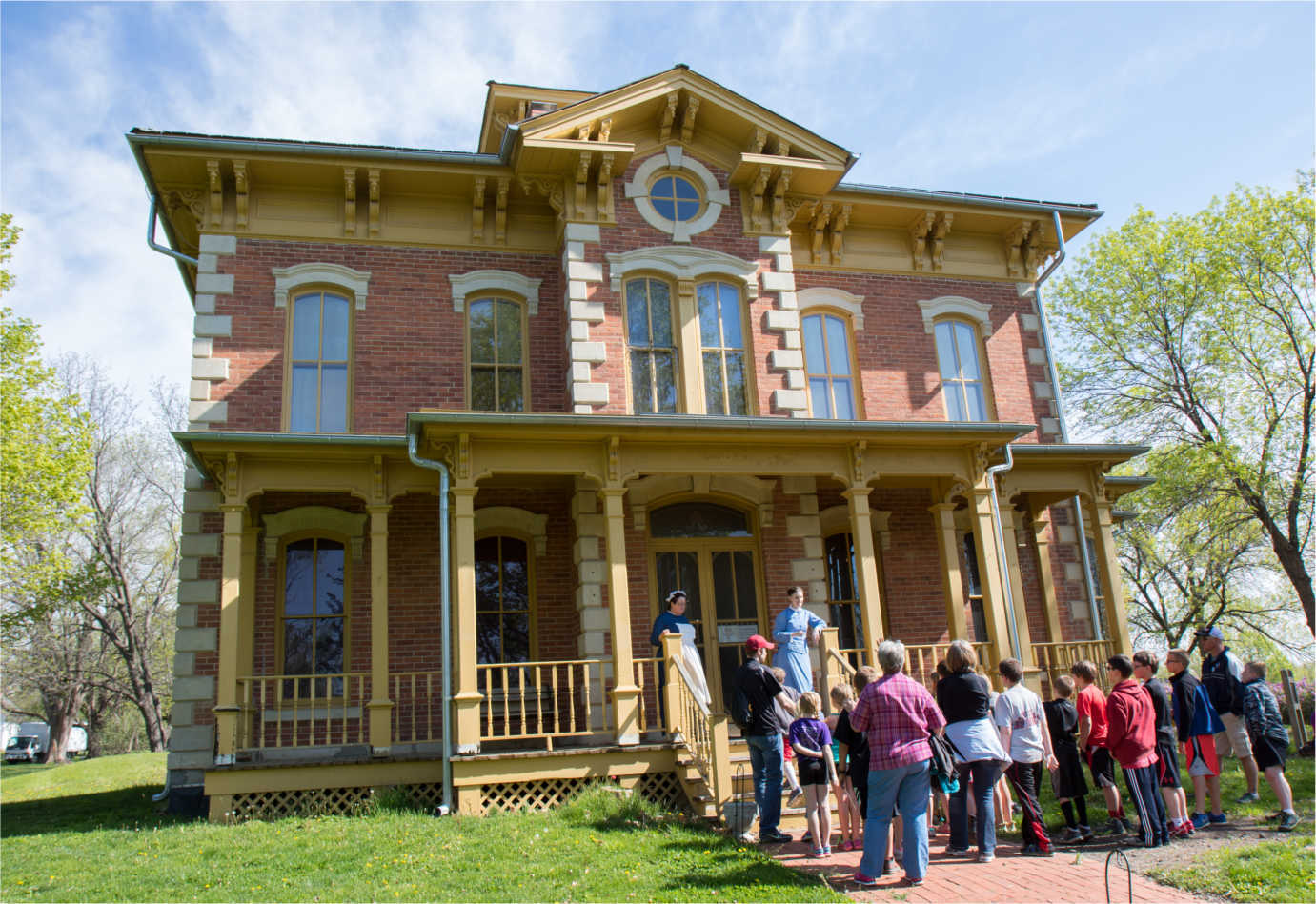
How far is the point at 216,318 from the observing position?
12.6 metres

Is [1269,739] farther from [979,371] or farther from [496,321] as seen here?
[496,321]

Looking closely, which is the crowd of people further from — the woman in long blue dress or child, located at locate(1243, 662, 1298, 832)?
the woman in long blue dress

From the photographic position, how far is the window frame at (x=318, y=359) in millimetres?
12648

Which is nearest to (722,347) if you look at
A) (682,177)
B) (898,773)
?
(682,177)

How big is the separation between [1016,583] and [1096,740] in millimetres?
5851

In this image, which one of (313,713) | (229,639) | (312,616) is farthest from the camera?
(312,616)

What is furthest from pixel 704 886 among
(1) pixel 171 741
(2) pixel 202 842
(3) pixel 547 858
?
(1) pixel 171 741

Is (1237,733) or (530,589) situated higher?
(530,589)

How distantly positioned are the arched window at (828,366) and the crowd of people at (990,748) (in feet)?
20.9

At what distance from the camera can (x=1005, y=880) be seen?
659cm

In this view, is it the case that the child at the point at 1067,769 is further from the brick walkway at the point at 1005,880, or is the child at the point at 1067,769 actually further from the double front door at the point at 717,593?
the double front door at the point at 717,593

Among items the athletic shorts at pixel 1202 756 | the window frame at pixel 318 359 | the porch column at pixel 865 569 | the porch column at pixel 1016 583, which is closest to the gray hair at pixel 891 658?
the athletic shorts at pixel 1202 756

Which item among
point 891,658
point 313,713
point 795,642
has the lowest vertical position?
point 313,713

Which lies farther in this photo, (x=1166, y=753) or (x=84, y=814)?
(x=84, y=814)
